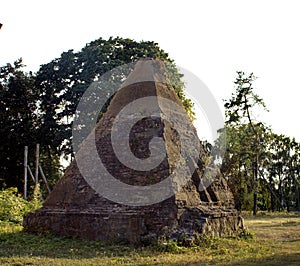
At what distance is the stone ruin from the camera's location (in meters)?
10.6

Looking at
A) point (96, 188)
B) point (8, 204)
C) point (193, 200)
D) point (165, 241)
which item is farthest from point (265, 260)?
point (8, 204)

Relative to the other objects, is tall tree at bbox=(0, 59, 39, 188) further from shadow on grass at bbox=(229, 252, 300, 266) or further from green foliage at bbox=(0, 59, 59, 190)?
shadow on grass at bbox=(229, 252, 300, 266)

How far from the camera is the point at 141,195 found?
11.2 metres

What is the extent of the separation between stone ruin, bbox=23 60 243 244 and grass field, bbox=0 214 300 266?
44cm

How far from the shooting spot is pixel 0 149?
2600cm

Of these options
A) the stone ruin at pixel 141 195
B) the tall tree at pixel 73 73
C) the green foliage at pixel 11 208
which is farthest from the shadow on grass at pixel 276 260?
the tall tree at pixel 73 73

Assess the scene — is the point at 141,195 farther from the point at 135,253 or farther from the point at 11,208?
the point at 11,208

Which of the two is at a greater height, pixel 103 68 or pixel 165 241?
Result: pixel 103 68

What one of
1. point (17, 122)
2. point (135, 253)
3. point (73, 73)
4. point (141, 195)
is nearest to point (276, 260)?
point (135, 253)

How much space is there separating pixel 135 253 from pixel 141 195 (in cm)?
226

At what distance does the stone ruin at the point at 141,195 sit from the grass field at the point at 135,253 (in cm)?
44

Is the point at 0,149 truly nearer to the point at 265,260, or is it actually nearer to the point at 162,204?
the point at 162,204

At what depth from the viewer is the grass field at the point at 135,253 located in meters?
8.38

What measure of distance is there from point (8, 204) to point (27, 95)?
11.8 m
